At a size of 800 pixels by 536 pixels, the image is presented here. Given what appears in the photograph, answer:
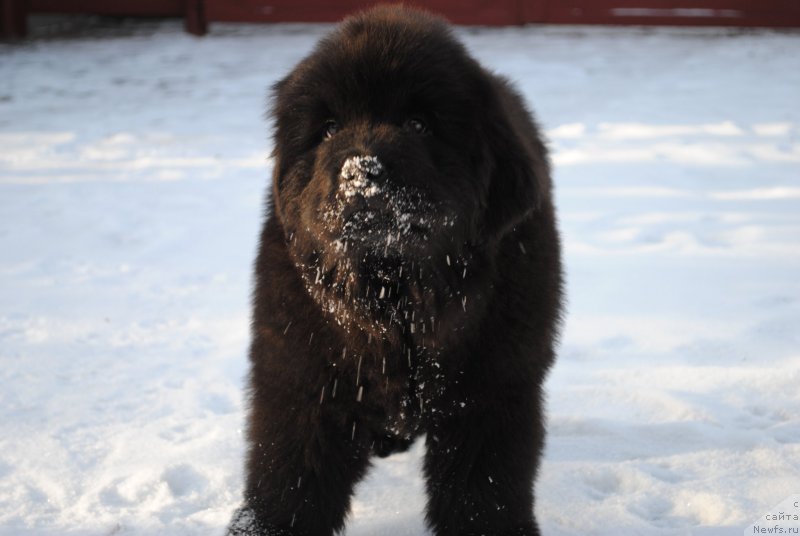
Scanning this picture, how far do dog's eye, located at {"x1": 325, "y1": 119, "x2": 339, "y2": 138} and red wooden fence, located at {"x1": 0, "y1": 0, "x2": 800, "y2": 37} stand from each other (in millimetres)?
7452

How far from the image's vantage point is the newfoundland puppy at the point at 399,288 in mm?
1940

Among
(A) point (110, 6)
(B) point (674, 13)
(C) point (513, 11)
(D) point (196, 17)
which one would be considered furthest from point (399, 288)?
(A) point (110, 6)

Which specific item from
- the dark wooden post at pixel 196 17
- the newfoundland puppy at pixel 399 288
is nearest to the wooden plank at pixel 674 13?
the dark wooden post at pixel 196 17

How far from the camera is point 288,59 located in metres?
9.10

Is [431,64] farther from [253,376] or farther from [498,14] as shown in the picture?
[498,14]

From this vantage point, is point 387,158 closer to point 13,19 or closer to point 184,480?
point 184,480

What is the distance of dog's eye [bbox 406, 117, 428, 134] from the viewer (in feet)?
6.47

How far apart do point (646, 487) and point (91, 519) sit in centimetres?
147

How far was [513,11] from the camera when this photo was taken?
32.0ft

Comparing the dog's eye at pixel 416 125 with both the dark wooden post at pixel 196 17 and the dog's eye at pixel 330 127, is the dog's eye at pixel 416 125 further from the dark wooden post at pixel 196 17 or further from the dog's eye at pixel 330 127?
the dark wooden post at pixel 196 17

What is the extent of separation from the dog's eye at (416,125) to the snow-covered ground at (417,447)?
1064 millimetres

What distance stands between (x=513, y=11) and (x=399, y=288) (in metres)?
8.27

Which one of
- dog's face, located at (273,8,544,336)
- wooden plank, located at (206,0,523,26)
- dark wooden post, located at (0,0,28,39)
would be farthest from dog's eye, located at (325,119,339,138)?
dark wooden post, located at (0,0,28,39)

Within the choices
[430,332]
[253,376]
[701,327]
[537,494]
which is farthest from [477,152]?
[701,327]
